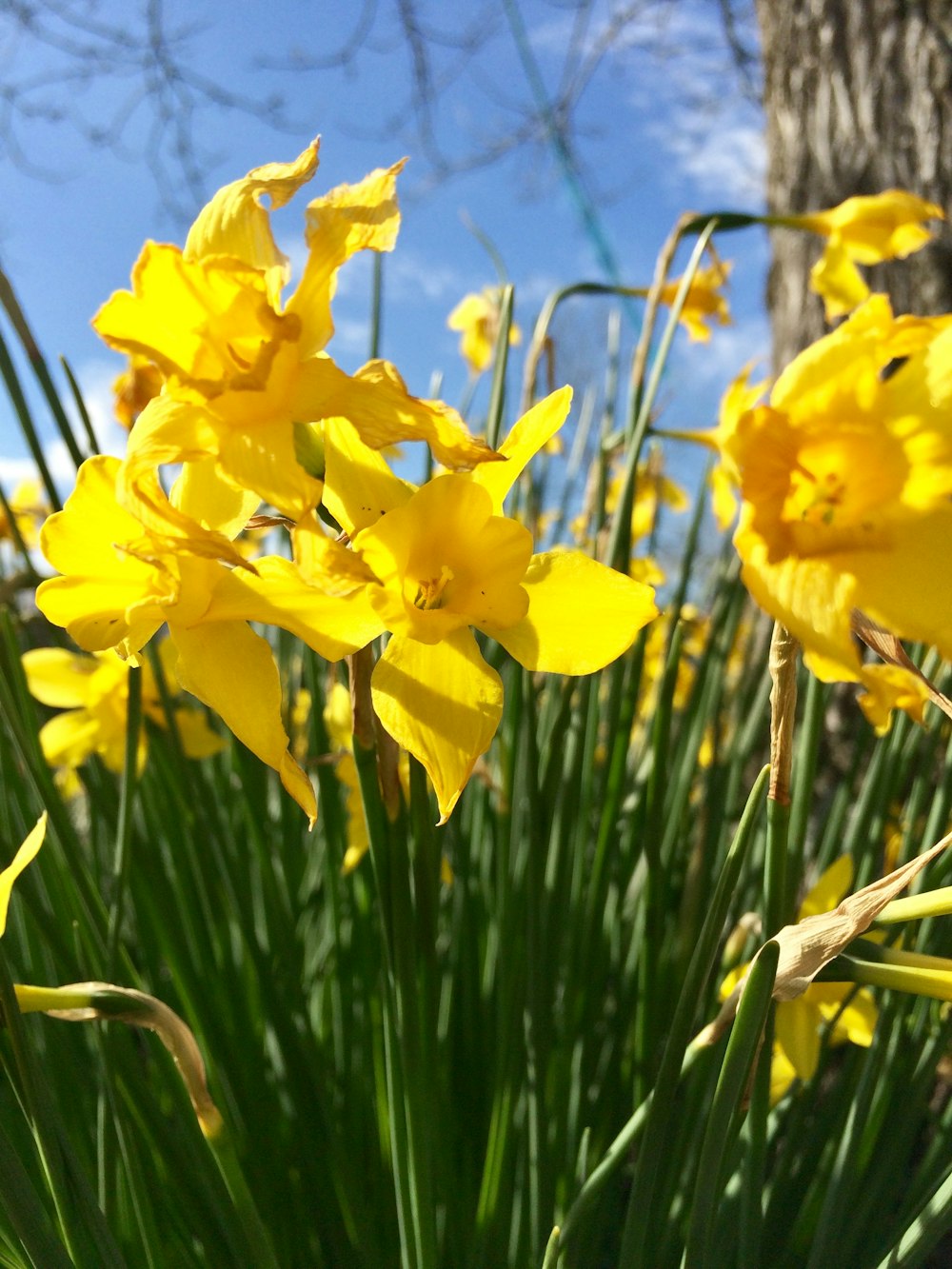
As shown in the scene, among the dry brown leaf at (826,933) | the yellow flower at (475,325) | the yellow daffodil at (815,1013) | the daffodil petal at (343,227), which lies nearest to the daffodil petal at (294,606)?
the daffodil petal at (343,227)

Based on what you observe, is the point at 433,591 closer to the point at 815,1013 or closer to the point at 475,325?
the point at 815,1013

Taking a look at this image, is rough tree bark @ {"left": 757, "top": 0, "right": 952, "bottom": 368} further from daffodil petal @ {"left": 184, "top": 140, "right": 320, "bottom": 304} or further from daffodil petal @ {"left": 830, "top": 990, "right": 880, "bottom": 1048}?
daffodil petal @ {"left": 184, "top": 140, "right": 320, "bottom": 304}

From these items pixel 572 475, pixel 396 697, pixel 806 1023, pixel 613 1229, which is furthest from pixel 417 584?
pixel 572 475

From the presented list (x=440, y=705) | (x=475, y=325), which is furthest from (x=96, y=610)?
(x=475, y=325)

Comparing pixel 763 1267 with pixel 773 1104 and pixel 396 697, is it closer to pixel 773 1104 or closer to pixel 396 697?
pixel 773 1104

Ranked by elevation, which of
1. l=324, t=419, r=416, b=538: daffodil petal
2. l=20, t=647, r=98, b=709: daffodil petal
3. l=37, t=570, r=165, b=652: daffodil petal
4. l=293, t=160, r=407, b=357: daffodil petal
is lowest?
l=20, t=647, r=98, b=709: daffodil petal

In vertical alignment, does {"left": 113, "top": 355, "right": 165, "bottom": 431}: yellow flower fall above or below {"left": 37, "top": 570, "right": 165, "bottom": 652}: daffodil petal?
above

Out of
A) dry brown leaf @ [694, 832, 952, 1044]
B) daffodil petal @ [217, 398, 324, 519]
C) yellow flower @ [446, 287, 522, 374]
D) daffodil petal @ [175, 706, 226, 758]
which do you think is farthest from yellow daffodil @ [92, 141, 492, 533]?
yellow flower @ [446, 287, 522, 374]
